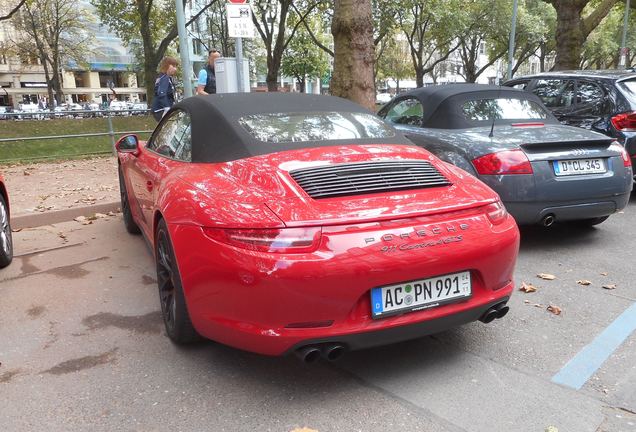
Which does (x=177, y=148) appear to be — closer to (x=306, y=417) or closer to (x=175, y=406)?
(x=175, y=406)

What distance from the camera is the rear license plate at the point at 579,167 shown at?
4461mm

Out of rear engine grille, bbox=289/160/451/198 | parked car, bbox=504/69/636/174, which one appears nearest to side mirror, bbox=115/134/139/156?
rear engine grille, bbox=289/160/451/198

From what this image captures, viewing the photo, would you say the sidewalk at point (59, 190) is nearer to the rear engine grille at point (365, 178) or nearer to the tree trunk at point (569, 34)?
the rear engine grille at point (365, 178)

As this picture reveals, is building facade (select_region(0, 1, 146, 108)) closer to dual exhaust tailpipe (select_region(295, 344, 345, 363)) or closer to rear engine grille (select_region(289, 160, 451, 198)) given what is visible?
rear engine grille (select_region(289, 160, 451, 198))

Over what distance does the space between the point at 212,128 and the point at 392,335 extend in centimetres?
172

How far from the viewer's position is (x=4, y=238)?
14.9 ft

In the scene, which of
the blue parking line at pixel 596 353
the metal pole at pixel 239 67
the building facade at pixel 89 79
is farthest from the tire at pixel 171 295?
the building facade at pixel 89 79

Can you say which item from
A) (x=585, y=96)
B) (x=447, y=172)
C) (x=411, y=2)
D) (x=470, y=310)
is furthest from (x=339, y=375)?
(x=411, y=2)

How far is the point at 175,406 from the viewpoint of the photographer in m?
2.52

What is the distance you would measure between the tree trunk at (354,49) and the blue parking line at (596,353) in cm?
523

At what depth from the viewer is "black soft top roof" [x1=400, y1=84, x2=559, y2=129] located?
5.25m

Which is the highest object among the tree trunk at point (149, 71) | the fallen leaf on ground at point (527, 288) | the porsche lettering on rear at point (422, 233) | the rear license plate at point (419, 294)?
the tree trunk at point (149, 71)

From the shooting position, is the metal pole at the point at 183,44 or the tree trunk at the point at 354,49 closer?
the tree trunk at the point at 354,49

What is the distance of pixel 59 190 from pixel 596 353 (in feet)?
24.1
